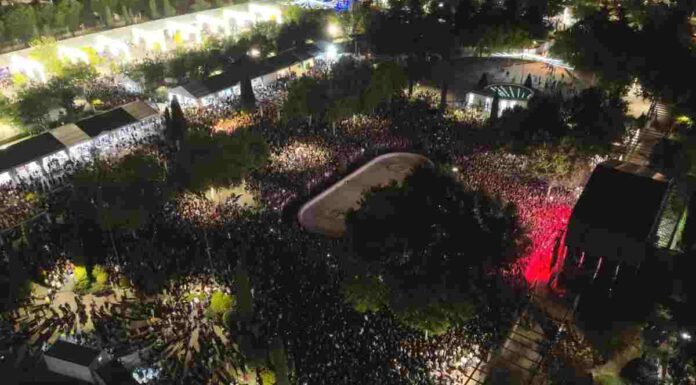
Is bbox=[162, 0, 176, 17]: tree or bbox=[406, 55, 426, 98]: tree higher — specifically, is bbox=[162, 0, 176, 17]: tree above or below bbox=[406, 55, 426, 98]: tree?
above

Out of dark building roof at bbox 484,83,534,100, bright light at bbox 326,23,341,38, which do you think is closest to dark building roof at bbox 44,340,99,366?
dark building roof at bbox 484,83,534,100

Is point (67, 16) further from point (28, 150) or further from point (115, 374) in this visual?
point (115, 374)

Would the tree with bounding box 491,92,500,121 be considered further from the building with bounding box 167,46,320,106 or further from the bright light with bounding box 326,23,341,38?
the bright light with bounding box 326,23,341,38

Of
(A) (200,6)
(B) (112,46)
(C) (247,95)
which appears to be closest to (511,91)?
(C) (247,95)

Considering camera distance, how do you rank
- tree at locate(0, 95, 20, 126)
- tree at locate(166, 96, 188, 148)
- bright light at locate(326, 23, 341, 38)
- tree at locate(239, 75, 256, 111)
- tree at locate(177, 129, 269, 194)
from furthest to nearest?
bright light at locate(326, 23, 341, 38)
tree at locate(239, 75, 256, 111)
tree at locate(0, 95, 20, 126)
tree at locate(166, 96, 188, 148)
tree at locate(177, 129, 269, 194)

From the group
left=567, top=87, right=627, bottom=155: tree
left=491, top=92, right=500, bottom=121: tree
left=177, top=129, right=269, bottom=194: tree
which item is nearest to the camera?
left=177, top=129, right=269, bottom=194: tree

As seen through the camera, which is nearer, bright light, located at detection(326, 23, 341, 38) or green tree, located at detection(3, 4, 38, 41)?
green tree, located at detection(3, 4, 38, 41)

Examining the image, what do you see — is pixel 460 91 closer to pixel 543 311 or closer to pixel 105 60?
pixel 543 311

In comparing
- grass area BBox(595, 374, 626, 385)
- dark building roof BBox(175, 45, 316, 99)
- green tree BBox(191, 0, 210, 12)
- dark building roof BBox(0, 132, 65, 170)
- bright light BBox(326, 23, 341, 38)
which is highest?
green tree BBox(191, 0, 210, 12)
